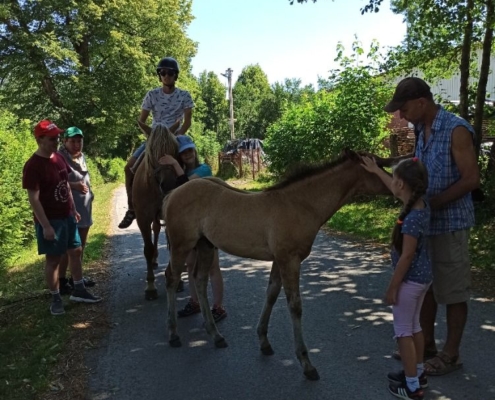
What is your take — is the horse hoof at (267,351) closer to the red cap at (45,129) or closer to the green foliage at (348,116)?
the red cap at (45,129)

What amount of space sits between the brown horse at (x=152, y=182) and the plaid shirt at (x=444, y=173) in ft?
8.81

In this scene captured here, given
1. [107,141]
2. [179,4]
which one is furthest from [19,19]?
[179,4]

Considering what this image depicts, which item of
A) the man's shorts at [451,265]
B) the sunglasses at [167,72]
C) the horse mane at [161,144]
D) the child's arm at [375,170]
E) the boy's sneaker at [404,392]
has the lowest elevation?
the boy's sneaker at [404,392]

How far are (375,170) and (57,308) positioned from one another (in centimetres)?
414

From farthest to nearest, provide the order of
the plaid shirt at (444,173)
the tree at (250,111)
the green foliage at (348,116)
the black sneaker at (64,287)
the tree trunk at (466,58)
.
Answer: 1. the tree at (250,111)
2. the green foliage at (348,116)
3. the tree trunk at (466,58)
4. the black sneaker at (64,287)
5. the plaid shirt at (444,173)

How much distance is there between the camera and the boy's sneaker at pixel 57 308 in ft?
17.3

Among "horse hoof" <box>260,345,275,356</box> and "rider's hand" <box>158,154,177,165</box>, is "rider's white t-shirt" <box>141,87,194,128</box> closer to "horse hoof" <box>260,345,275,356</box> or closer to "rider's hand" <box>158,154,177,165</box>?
"rider's hand" <box>158,154,177,165</box>

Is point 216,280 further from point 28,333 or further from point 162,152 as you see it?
point 28,333

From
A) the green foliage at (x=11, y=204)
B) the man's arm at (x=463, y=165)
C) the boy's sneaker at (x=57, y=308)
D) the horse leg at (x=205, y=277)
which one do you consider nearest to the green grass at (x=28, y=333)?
the boy's sneaker at (x=57, y=308)

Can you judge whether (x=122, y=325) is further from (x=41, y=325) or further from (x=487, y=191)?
(x=487, y=191)

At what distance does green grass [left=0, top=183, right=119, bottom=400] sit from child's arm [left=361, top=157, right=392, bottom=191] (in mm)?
3273

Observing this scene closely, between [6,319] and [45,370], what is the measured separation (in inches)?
70.5

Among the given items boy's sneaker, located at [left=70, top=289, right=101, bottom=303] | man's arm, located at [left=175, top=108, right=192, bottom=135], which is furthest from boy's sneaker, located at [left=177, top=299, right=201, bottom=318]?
man's arm, located at [left=175, top=108, right=192, bottom=135]

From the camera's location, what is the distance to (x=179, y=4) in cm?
3466
